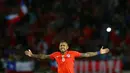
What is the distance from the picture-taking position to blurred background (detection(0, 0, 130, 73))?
17016 mm

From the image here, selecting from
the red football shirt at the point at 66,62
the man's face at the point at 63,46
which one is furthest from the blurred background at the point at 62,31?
the man's face at the point at 63,46

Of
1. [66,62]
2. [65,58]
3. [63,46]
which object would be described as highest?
[63,46]

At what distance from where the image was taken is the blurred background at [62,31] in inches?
670

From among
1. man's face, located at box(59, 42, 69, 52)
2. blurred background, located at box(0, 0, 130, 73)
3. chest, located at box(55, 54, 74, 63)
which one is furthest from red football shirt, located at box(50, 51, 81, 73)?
blurred background, located at box(0, 0, 130, 73)

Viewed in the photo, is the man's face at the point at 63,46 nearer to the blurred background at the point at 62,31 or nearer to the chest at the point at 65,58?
the chest at the point at 65,58

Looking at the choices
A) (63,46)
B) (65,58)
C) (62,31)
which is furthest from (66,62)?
(62,31)

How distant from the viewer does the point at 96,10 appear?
751 inches

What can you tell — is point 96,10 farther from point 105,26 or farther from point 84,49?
point 84,49

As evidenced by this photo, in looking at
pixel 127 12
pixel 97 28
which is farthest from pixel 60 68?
pixel 127 12

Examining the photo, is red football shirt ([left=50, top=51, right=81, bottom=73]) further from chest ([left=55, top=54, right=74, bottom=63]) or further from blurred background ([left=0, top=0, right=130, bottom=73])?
blurred background ([left=0, top=0, right=130, bottom=73])

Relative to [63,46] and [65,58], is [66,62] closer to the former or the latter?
[65,58]

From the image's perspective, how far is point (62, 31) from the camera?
18.3 m

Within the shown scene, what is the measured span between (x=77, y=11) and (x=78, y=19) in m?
0.60

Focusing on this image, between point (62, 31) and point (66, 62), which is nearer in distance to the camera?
point (66, 62)
